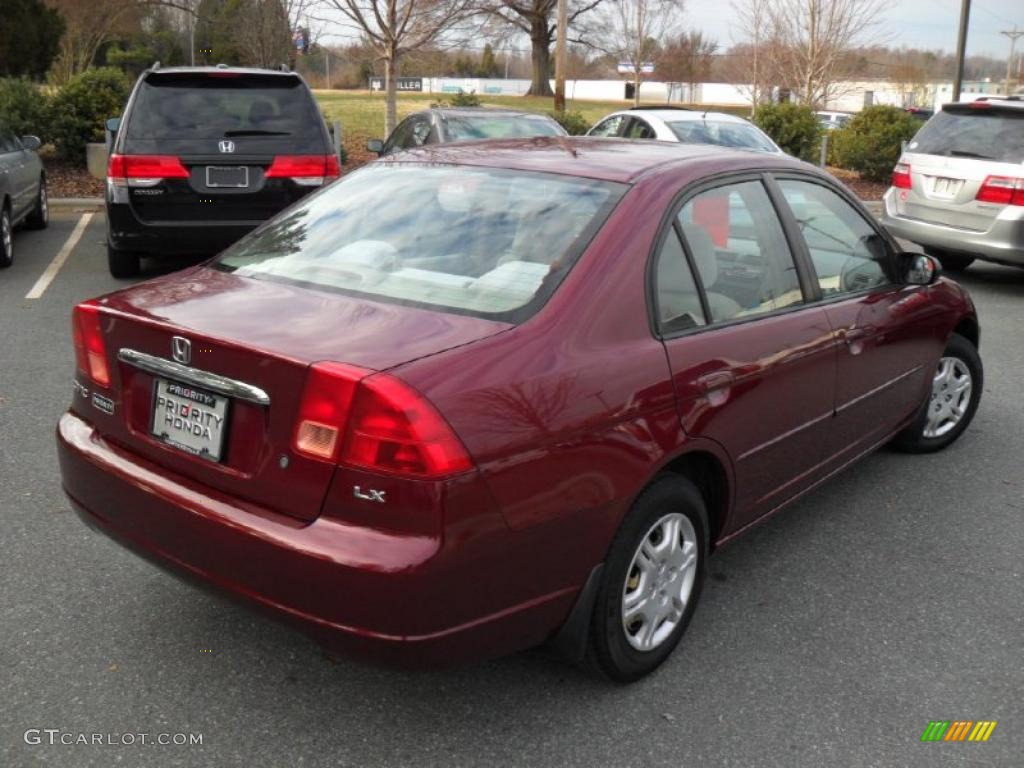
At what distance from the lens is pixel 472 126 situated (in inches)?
459

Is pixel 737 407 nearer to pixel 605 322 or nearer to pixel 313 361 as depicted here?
pixel 605 322

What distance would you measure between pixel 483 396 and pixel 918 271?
2.72 metres

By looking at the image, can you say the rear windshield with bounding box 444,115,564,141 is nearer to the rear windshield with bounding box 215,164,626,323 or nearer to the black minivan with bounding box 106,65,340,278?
the black minivan with bounding box 106,65,340,278

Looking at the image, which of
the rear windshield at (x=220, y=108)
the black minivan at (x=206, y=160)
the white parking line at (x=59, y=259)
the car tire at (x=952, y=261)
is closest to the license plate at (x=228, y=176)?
the black minivan at (x=206, y=160)

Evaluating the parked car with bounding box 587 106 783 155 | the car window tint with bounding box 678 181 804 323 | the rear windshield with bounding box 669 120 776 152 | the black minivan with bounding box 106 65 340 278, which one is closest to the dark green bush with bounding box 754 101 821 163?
the parked car with bounding box 587 106 783 155

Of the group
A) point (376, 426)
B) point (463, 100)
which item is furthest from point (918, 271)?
point (463, 100)

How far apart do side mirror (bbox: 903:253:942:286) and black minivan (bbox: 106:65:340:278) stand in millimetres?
5292

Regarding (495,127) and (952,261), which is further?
(495,127)

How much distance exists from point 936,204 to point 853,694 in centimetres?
777

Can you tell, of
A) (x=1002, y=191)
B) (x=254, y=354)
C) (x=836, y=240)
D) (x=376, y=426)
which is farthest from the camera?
(x=1002, y=191)

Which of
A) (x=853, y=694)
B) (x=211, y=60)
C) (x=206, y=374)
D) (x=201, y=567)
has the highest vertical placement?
(x=211, y=60)

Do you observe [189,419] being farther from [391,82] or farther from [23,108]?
[391,82]

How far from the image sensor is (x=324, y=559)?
247cm

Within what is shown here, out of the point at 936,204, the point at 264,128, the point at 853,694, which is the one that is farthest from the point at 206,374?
the point at 936,204
